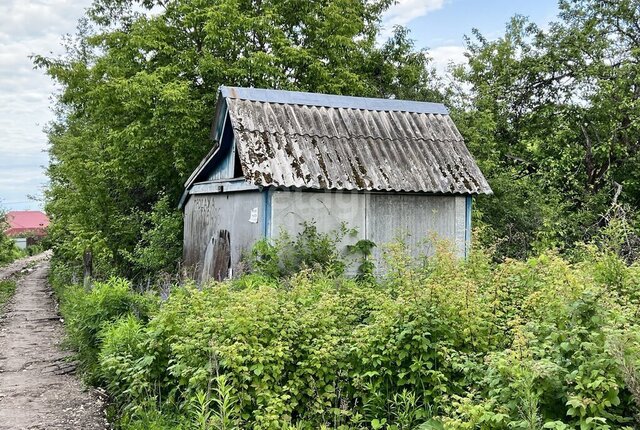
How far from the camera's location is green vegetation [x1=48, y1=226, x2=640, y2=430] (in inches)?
138

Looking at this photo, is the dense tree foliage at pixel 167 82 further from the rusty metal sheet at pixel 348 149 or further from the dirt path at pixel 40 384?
the rusty metal sheet at pixel 348 149

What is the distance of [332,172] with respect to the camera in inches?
370

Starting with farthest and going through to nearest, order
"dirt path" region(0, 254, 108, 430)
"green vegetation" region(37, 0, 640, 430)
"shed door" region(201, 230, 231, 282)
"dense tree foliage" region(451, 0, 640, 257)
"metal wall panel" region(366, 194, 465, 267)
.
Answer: "dense tree foliage" region(451, 0, 640, 257) → "shed door" region(201, 230, 231, 282) → "metal wall panel" region(366, 194, 465, 267) → "dirt path" region(0, 254, 108, 430) → "green vegetation" region(37, 0, 640, 430)

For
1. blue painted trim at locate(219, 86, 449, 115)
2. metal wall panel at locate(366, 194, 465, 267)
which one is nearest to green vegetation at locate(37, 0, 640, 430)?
metal wall panel at locate(366, 194, 465, 267)

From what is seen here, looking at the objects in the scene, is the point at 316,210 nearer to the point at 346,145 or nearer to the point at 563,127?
the point at 346,145

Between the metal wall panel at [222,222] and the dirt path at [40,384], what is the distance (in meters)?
2.79

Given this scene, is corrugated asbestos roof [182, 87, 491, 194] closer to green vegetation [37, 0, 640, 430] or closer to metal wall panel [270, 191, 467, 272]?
metal wall panel [270, 191, 467, 272]

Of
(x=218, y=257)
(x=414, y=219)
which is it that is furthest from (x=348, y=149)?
(x=218, y=257)

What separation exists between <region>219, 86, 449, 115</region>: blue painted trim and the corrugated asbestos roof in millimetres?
19

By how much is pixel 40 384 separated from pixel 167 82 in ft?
31.6

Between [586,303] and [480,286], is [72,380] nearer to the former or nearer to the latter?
[480,286]

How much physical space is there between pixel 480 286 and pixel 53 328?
Result: 9.96 meters

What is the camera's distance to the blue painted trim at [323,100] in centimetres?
1026

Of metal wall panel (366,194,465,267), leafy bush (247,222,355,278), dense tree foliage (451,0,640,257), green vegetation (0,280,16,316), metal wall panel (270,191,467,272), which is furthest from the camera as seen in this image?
green vegetation (0,280,16,316)
